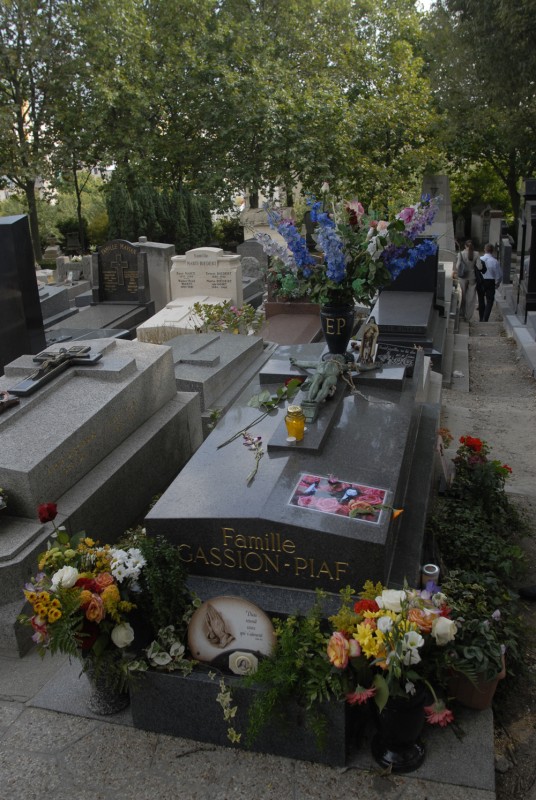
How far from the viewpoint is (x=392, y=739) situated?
10.4ft

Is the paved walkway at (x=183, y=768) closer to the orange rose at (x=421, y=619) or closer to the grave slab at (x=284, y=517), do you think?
the orange rose at (x=421, y=619)

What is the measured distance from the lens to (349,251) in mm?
5129

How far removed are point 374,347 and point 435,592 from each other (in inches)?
98.7

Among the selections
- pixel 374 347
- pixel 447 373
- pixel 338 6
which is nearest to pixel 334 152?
pixel 338 6

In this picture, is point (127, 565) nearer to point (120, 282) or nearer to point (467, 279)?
point (120, 282)

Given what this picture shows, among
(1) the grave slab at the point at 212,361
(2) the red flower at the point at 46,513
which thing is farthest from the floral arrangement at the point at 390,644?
(1) the grave slab at the point at 212,361

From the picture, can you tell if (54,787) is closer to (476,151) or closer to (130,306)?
(130,306)

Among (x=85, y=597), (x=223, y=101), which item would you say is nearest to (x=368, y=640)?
(x=85, y=597)

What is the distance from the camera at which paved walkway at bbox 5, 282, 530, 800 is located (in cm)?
312

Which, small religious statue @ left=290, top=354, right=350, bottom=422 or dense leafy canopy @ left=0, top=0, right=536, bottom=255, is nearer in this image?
small religious statue @ left=290, top=354, right=350, bottom=422

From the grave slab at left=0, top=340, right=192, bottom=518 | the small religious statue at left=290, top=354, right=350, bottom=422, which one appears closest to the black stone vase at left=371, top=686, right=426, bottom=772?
the small religious statue at left=290, top=354, right=350, bottom=422

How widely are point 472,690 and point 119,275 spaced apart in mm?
11608

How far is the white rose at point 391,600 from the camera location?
3.18m

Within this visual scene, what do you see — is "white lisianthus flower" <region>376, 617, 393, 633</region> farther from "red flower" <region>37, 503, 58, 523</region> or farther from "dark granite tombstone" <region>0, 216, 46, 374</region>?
"dark granite tombstone" <region>0, 216, 46, 374</region>
